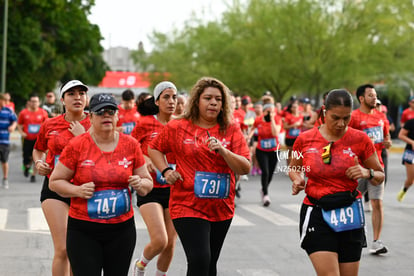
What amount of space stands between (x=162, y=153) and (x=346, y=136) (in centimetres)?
151

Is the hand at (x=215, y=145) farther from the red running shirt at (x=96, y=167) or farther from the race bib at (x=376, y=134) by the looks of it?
the race bib at (x=376, y=134)

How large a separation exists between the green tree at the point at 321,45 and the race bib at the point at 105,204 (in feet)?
105

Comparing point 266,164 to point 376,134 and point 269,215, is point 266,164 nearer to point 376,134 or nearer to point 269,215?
point 269,215

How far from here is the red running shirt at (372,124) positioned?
973cm

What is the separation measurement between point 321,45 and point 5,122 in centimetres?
2232

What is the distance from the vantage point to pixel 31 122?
1908 centimetres

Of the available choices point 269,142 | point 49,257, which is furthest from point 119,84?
point 49,257

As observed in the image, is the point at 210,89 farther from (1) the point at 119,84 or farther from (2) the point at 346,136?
(1) the point at 119,84

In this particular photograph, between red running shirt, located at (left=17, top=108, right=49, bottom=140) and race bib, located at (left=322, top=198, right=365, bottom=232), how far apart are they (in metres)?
14.2

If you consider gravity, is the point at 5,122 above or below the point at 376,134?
below

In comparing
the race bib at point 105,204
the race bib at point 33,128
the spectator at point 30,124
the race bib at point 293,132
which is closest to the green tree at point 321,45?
the race bib at point 293,132

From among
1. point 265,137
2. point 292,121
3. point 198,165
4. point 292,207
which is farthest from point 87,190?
point 292,121

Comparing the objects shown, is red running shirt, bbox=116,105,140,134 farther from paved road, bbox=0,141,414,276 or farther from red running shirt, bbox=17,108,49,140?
red running shirt, bbox=17,108,49,140

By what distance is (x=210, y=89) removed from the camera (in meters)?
6.21
